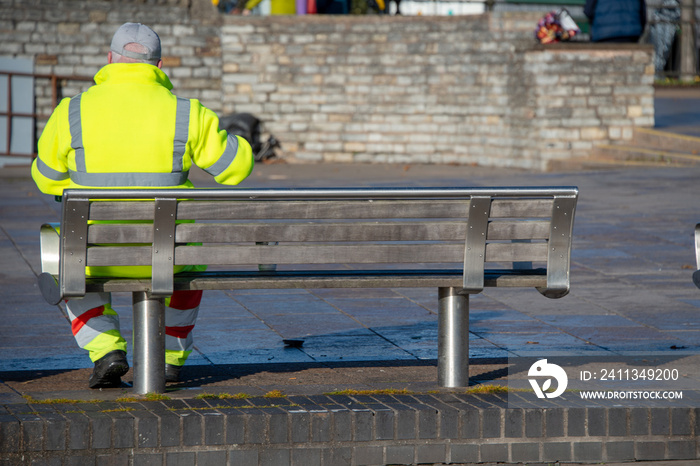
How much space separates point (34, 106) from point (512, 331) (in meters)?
17.2

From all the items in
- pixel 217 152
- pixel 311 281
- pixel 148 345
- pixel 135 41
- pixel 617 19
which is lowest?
pixel 148 345

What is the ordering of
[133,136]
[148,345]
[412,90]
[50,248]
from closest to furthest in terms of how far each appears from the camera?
[148,345]
[133,136]
[50,248]
[412,90]

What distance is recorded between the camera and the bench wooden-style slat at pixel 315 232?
4.02m

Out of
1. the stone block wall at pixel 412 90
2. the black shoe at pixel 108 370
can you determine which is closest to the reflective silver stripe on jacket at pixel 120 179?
the black shoe at pixel 108 370

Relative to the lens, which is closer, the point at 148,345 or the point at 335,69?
A: the point at 148,345

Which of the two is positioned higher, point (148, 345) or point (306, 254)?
point (306, 254)

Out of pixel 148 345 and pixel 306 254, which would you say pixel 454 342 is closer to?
pixel 306 254

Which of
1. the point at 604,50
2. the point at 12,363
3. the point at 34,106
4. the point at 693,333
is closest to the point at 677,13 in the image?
the point at 604,50

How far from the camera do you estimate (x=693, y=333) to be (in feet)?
18.0

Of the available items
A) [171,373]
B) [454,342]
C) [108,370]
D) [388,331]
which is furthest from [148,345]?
[388,331]

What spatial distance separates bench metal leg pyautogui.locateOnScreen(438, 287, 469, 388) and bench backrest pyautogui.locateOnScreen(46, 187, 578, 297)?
0.10m

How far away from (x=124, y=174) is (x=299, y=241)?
0.76 metres

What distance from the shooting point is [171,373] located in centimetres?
441

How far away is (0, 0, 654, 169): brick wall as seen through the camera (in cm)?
1923
